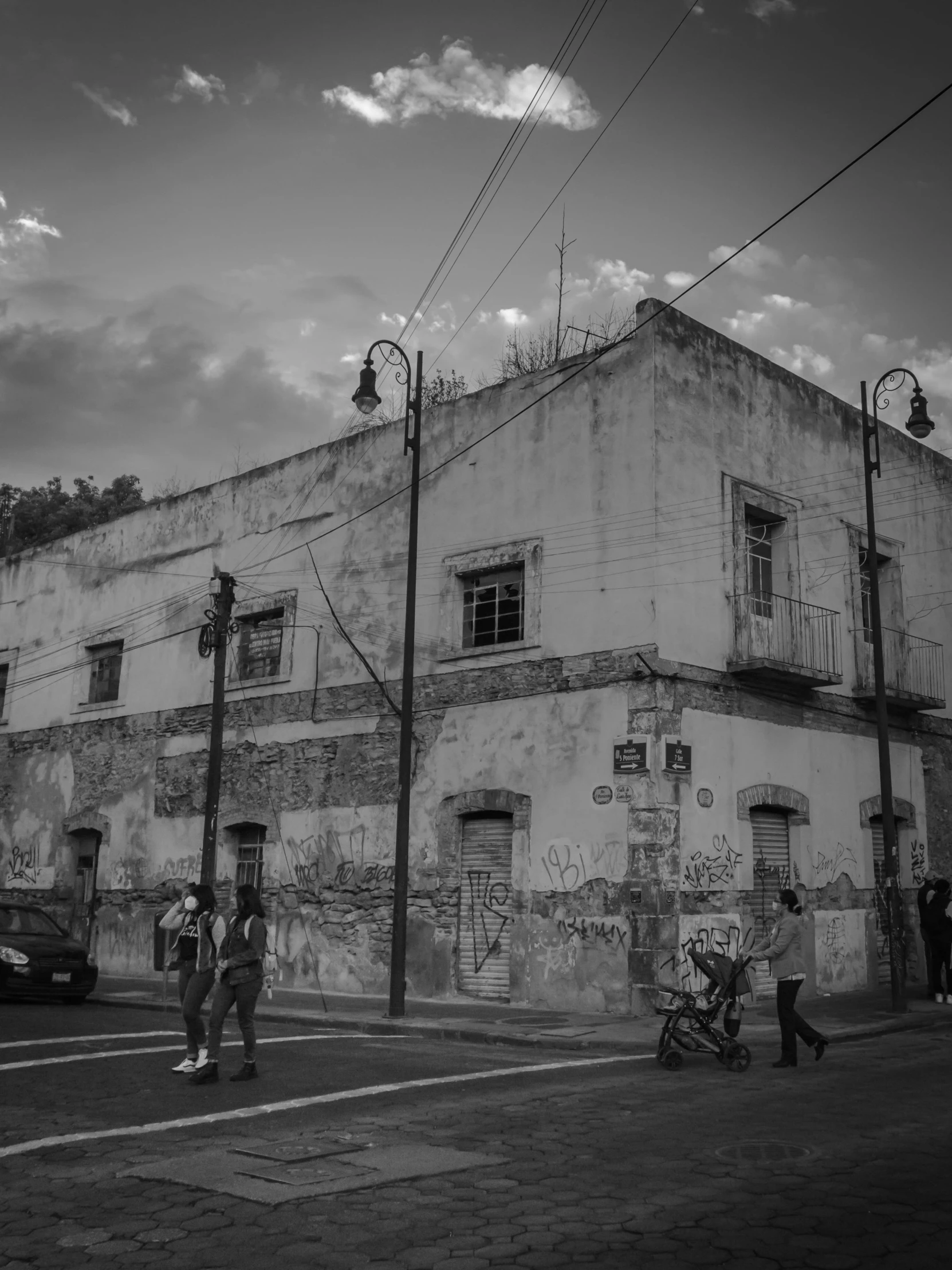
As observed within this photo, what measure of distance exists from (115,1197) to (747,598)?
12.9m

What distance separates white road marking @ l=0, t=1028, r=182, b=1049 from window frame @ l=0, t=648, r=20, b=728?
1539 cm

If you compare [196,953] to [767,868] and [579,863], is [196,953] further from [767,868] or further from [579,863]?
[767,868]

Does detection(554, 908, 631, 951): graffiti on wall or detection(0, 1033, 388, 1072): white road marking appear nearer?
detection(0, 1033, 388, 1072): white road marking

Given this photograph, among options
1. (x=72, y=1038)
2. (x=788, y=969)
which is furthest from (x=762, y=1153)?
(x=72, y=1038)

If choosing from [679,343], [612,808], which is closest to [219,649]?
[612,808]

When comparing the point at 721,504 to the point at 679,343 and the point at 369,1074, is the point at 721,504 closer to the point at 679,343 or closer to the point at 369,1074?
the point at 679,343

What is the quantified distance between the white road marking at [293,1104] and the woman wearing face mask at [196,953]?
1.50 m

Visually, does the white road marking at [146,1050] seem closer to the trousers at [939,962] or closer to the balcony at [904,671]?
the trousers at [939,962]

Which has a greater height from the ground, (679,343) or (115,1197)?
(679,343)

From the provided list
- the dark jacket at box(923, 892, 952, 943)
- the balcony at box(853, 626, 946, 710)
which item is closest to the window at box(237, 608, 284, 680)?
the balcony at box(853, 626, 946, 710)

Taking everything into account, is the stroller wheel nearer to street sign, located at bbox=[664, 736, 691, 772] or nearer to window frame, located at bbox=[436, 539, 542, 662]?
street sign, located at bbox=[664, 736, 691, 772]

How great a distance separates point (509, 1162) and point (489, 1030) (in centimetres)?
667

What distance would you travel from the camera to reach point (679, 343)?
671 inches

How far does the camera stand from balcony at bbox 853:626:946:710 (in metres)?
19.1
